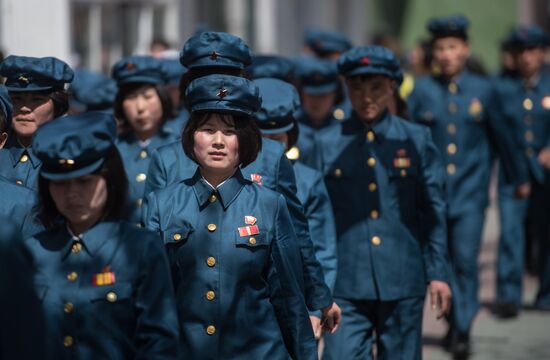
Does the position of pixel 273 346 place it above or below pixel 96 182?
below

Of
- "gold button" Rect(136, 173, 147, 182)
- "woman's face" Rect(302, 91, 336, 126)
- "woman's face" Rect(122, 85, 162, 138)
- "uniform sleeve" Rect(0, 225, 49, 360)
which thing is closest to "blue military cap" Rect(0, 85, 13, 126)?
"gold button" Rect(136, 173, 147, 182)

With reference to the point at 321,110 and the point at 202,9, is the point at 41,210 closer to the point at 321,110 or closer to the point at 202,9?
the point at 321,110

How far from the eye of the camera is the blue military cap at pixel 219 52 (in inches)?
265

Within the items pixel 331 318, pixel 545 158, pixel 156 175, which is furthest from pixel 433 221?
pixel 545 158

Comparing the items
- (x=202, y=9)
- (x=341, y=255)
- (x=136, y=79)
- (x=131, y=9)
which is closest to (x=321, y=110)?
(x=136, y=79)

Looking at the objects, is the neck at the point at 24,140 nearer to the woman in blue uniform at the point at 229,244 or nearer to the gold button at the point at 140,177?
the woman in blue uniform at the point at 229,244

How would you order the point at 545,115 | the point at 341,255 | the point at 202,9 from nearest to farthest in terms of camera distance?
the point at 341,255 < the point at 545,115 < the point at 202,9

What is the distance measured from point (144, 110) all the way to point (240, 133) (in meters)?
3.13

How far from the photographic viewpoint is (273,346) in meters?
5.75

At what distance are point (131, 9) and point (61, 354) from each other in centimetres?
1268

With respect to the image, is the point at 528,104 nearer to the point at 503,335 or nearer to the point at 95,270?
the point at 503,335

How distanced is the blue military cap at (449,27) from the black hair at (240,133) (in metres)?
5.03

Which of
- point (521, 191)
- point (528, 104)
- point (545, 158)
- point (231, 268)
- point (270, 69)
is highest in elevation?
point (270, 69)

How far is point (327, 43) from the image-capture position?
12641mm
